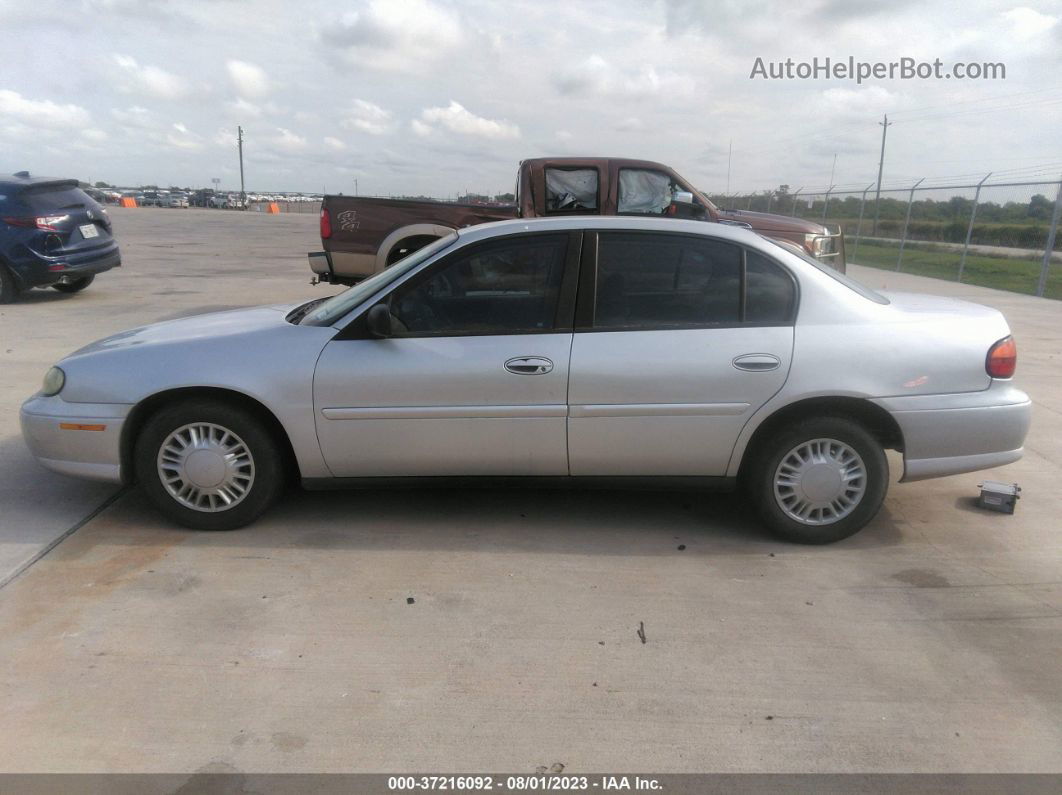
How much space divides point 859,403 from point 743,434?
59cm

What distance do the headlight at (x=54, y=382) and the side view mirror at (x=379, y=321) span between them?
161 cm

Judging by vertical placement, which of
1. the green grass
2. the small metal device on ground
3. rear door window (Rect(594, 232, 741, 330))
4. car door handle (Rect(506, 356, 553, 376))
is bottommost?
the small metal device on ground

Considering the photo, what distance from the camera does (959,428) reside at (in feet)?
13.2

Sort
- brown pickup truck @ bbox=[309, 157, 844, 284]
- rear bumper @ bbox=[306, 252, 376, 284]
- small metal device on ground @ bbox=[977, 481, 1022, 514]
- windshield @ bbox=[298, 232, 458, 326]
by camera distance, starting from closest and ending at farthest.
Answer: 1. windshield @ bbox=[298, 232, 458, 326]
2. small metal device on ground @ bbox=[977, 481, 1022, 514]
3. brown pickup truck @ bbox=[309, 157, 844, 284]
4. rear bumper @ bbox=[306, 252, 376, 284]

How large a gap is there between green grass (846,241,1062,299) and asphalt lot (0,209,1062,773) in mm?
14228

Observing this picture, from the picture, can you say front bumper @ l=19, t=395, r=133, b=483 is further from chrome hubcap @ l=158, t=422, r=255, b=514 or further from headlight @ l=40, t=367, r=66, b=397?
chrome hubcap @ l=158, t=422, r=255, b=514

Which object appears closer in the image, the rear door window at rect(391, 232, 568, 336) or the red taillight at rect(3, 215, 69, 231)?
the rear door window at rect(391, 232, 568, 336)

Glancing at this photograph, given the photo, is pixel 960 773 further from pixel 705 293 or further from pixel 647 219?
pixel 647 219

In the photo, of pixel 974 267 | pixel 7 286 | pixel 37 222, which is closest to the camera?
pixel 37 222

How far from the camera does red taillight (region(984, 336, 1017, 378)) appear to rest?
13.2ft

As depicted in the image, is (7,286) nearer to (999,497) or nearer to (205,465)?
(205,465)

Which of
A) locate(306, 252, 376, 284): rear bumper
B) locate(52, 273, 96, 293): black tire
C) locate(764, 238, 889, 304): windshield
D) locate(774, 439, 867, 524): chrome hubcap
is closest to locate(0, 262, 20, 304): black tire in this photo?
locate(52, 273, 96, 293): black tire

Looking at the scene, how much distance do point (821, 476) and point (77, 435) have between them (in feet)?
12.1

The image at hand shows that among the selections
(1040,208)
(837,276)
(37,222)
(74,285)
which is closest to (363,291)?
(837,276)
